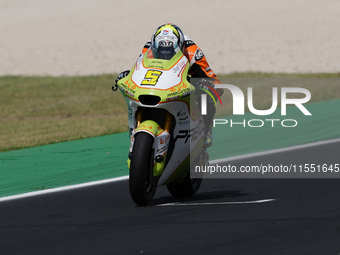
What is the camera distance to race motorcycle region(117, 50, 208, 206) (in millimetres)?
7473

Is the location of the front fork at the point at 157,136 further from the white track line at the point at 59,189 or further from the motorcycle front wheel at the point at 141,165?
the white track line at the point at 59,189

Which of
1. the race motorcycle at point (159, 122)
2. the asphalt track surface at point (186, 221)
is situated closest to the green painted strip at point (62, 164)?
the asphalt track surface at point (186, 221)

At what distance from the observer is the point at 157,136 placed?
758 centimetres

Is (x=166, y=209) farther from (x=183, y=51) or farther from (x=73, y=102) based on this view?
(x=73, y=102)

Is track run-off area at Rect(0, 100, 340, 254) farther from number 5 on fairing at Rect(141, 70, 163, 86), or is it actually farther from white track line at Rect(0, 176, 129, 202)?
number 5 on fairing at Rect(141, 70, 163, 86)

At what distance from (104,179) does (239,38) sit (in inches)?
790

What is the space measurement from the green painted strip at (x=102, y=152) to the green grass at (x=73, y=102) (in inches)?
40.3

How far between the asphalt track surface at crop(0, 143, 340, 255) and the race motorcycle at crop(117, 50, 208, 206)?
0.29 metres

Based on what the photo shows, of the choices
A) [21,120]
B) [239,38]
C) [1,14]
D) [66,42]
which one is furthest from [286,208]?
[1,14]

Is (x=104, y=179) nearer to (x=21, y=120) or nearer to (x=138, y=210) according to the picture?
(x=138, y=210)

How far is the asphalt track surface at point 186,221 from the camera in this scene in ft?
19.9

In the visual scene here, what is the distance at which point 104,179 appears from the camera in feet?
32.5

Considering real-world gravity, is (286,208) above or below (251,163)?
above

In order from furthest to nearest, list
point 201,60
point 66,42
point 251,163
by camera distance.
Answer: point 66,42 < point 251,163 < point 201,60
